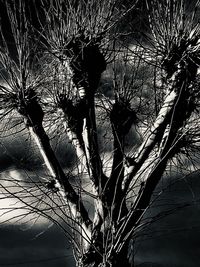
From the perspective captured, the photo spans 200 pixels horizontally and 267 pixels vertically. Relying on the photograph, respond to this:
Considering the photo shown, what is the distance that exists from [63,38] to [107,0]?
1010 mm

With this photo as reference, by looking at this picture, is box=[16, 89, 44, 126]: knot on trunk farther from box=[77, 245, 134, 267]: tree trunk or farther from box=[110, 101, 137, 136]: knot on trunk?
box=[77, 245, 134, 267]: tree trunk

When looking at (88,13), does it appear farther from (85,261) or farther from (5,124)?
(85,261)

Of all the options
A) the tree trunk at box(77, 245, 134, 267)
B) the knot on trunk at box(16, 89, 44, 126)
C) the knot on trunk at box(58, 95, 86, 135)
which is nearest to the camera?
the tree trunk at box(77, 245, 134, 267)

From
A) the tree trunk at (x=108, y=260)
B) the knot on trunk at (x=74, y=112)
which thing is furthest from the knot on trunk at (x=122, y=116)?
the tree trunk at (x=108, y=260)

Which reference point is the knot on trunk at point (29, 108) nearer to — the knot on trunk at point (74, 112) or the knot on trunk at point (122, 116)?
the knot on trunk at point (74, 112)

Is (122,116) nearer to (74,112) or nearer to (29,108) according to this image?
(74,112)

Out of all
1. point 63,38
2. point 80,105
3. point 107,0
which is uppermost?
point 107,0

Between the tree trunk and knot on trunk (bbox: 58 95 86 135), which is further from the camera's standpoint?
knot on trunk (bbox: 58 95 86 135)

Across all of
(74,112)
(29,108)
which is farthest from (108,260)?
(29,108)

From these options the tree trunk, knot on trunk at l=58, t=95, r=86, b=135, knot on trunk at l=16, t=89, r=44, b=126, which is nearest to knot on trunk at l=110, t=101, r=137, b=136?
knot on trunk at l=58, t=95, r=86, b=135

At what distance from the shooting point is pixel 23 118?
7316 millimetres

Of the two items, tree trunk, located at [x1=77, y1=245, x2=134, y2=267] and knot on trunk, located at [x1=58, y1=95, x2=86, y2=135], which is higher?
knot on trunk, located at [x1=58, y1=95, x2=86, y2=135]

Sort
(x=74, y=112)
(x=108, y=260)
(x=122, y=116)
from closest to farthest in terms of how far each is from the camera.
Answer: (x=108, y=260)
(x=74, y=112)
(x=122, y=116)

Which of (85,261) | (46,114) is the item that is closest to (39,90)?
(46,114)
